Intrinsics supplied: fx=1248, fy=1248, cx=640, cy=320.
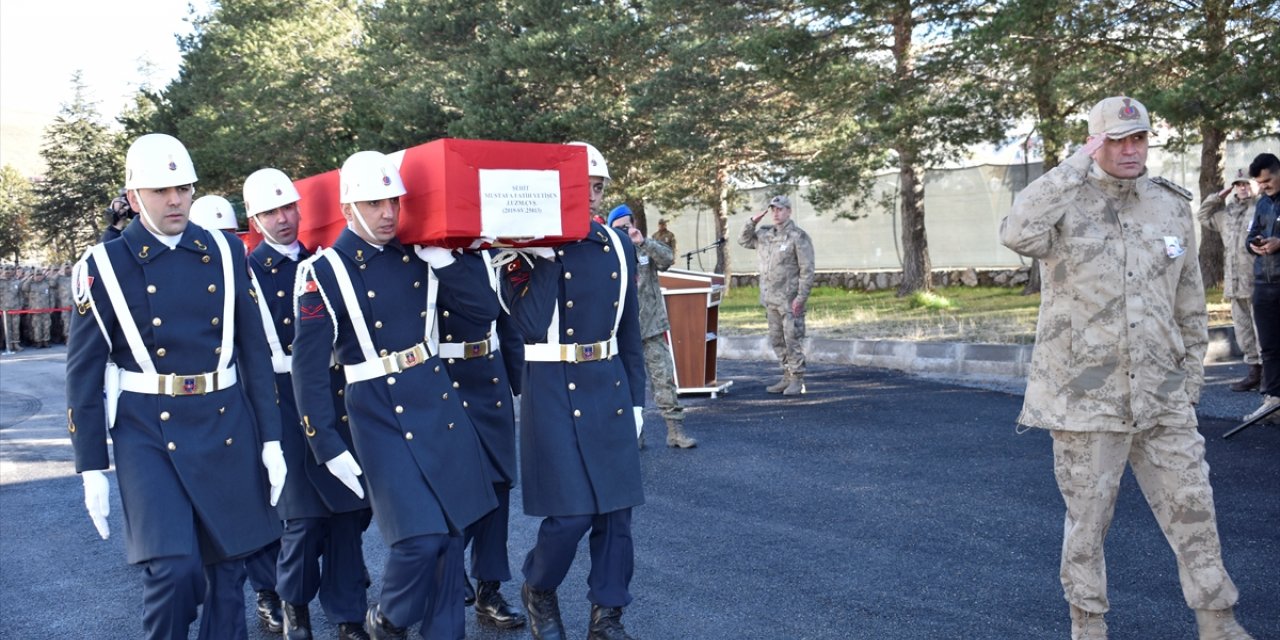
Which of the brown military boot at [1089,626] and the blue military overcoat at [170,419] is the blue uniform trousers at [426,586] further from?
the brown military boot at [1089,626]

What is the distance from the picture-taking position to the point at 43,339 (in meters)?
30.5

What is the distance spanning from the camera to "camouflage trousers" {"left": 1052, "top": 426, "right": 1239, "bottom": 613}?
4.74m

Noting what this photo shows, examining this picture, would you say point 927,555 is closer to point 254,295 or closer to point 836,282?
point 254,295

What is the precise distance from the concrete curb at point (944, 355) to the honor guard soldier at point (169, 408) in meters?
9.27

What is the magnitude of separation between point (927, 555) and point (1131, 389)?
2.06 meters

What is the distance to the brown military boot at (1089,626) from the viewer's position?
4785mm

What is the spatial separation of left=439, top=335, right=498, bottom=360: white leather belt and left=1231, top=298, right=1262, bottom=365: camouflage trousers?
8089 mm

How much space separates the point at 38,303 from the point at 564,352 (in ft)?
93.8

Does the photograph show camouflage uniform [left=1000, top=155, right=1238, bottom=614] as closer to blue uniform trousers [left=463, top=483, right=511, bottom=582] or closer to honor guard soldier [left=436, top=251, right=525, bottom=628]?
honor guard soldier [left=436, top=251, right=525, bottom=628]

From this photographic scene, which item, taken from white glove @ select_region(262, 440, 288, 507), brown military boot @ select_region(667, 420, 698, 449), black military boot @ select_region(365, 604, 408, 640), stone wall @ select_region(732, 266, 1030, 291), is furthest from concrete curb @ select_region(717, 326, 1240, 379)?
stone wall @ select_region(732, 266, 1030, 291)

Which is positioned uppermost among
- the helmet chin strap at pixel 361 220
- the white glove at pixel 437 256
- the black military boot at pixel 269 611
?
the helmet chin strap at pixel 361 220


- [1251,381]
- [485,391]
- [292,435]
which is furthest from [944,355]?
[292,435]

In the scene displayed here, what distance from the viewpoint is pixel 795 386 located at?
13.4 metres

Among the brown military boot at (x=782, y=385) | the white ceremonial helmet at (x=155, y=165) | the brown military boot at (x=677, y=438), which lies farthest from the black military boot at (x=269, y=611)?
the brown military boot at (x=782, y=385)
